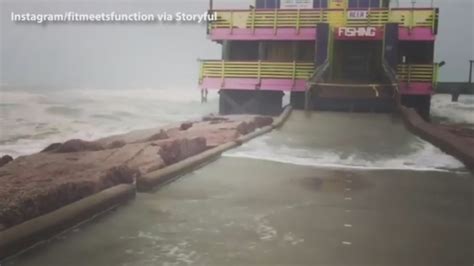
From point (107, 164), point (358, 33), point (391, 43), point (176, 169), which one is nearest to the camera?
point (176, 169)

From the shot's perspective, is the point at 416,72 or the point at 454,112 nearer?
the point at 416,72

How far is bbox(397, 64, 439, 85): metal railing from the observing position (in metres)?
17.2

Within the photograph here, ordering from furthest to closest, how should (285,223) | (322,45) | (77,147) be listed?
1. (322,45)
2. (77,147)
3. (285,223)

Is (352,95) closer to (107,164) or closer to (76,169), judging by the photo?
(107,164)

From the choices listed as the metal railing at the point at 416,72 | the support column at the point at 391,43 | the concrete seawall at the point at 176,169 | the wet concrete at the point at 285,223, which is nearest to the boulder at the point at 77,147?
the concrete seawall at the point at 176,169

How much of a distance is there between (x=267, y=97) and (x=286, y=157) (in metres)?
11.9

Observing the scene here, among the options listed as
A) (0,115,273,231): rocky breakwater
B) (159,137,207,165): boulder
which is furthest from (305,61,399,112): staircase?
(159,137,207,165): boulder

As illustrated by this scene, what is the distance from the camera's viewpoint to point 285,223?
12.4ft

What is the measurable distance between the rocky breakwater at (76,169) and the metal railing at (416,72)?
31.2ft

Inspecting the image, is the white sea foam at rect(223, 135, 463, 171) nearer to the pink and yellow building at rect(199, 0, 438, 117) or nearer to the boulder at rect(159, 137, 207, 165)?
the boulder at rect(159, 137, 207, 165)

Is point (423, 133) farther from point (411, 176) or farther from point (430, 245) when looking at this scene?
point (430, 245)

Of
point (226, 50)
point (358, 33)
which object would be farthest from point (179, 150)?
point (226, 50)

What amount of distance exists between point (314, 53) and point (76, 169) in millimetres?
13775

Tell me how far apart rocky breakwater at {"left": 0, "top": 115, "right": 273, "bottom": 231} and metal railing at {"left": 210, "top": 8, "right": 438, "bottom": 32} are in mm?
9444
